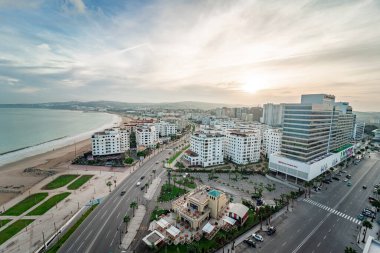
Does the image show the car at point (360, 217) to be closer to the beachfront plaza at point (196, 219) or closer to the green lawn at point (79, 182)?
the beachfront plaza at point (196, 219)

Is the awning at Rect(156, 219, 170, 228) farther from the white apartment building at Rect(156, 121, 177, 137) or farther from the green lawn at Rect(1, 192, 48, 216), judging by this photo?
the white apartment building at Rect(156, 121, 177, 137)

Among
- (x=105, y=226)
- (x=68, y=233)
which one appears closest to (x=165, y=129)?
(x=105, y=226)

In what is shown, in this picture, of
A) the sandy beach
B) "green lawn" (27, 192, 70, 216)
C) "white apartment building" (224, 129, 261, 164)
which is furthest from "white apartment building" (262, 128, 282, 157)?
the sandy beach

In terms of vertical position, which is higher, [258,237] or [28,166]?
[258,237]

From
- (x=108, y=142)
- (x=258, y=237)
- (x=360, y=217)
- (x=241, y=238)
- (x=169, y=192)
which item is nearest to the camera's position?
(x=258, y=237)

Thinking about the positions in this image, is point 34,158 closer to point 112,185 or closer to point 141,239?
point 112,185

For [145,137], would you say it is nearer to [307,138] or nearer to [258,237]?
[307,138]
